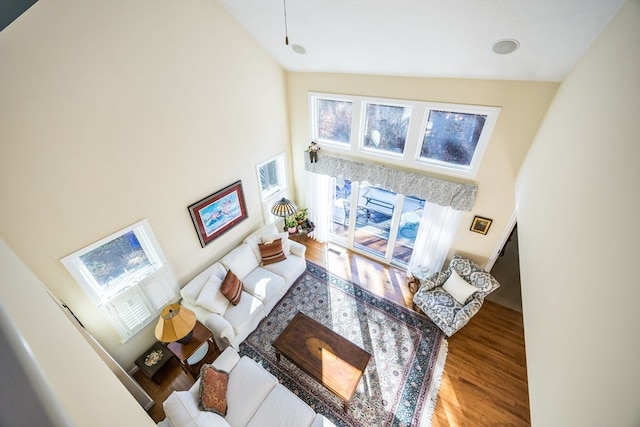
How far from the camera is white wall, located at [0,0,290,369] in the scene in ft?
8.00

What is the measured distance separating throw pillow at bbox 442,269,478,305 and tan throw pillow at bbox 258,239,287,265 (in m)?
3.04

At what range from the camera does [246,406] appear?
3.21 meters

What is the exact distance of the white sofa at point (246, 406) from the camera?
2.83 meters

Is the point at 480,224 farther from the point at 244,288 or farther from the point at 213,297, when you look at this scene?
Answer: the point at 213,297

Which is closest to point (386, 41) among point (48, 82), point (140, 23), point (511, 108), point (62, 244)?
point (511, 108)

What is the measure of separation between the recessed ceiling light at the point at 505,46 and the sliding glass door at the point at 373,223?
2.88 meters

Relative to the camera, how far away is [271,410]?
10.5 ft

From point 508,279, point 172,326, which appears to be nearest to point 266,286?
point 172,326

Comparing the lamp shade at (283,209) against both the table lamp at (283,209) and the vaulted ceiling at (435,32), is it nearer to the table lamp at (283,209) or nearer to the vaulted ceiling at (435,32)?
the table lamp at (283,209)

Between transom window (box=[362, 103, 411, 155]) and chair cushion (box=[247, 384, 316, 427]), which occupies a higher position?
transom window (box=[362, 103, 411, 155])

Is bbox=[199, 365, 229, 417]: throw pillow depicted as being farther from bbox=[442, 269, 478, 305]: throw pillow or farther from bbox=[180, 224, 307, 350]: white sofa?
bbox=[442, 269, 478, 305]: throw pillow

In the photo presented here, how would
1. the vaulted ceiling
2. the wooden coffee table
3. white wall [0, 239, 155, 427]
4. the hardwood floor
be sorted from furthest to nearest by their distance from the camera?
1. the hardwood floor
2. the wooden coffee table
3. the vaulted ceiling
4. white wall [0, 239, 155, 427]

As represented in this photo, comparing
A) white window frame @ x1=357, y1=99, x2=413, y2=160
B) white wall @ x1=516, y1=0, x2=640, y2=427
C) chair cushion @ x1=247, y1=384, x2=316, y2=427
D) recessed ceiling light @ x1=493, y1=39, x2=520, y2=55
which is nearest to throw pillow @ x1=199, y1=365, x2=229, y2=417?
chair cushion @ x1=247, y1=384, x2=316, y2=427

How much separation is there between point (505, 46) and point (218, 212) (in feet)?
14.4
